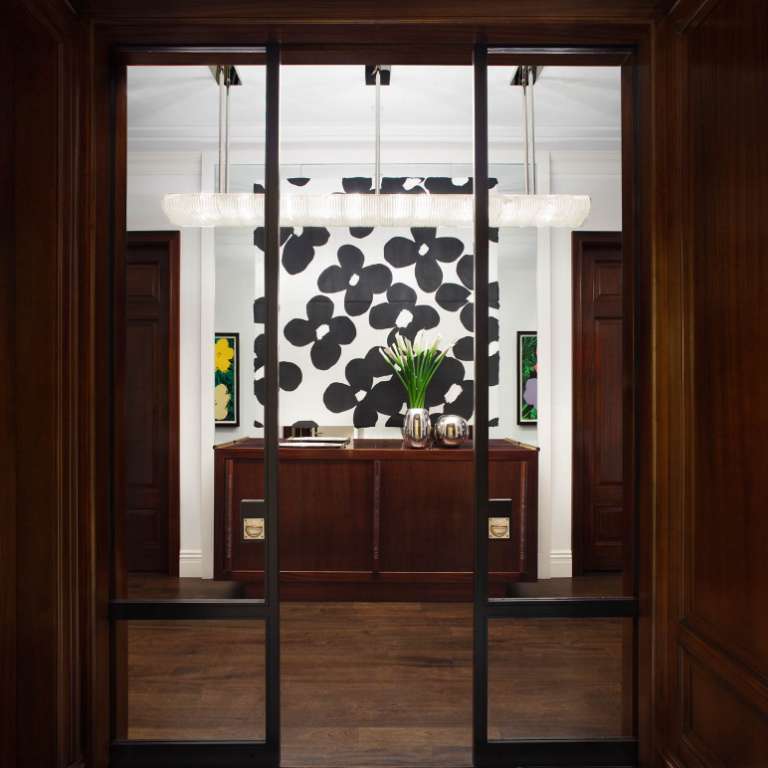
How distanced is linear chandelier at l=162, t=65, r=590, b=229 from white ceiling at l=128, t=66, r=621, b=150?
0.32 feet

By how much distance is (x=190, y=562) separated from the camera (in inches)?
129

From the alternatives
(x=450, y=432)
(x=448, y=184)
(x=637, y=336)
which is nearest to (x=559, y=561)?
(x=450, y=432)

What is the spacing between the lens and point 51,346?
5.37ft

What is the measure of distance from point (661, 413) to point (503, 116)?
234 centimetres

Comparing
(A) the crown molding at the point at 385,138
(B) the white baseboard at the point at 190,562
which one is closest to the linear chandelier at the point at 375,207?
(A) the crown molding at the point at 385,138

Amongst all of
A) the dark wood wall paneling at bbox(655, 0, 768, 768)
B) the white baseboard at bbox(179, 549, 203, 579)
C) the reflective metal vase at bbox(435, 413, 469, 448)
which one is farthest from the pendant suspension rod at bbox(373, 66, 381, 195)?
the white baseboard at bbox(179, 549, 203, 579)

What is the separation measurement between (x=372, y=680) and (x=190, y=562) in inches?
54.2

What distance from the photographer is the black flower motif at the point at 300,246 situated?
386cm

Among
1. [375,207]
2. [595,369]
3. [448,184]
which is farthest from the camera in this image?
[448,184]

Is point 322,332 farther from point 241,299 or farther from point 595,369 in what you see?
point 595,369

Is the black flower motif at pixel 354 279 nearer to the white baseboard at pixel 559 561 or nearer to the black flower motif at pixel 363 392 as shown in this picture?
the black flower motif at pixel 363 392

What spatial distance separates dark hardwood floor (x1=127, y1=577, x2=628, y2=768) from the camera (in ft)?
6.47

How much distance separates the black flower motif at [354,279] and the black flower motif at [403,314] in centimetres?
8

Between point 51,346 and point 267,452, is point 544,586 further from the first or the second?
point 51,346
